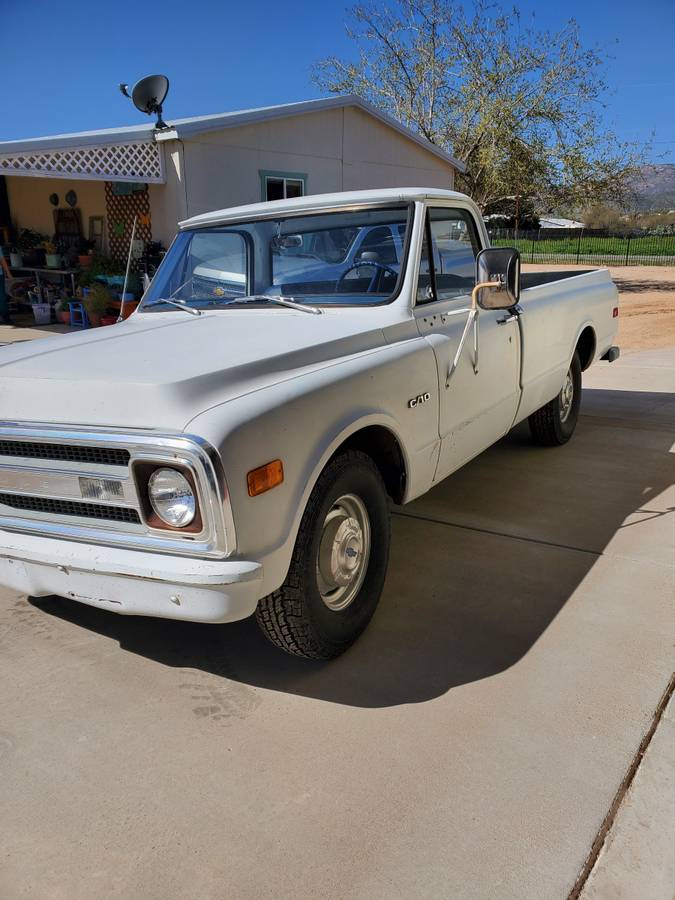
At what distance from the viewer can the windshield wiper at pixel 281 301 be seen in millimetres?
3404

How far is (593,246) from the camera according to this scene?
1377 inches

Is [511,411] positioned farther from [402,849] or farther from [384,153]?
[384,153]

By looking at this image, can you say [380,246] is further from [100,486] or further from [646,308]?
[646,308]

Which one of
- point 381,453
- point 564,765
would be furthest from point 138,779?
point 381,453

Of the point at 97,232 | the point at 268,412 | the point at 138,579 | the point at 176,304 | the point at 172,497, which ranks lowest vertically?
the point at 138,579

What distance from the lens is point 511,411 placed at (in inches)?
172

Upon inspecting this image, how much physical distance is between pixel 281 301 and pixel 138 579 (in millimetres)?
1702

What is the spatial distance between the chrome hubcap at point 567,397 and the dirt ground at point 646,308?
5.42 ft

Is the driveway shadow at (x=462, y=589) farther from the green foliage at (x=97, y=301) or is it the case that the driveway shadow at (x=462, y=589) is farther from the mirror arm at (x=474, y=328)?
the green foliage at (x=97, y=301)

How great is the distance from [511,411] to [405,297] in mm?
1362

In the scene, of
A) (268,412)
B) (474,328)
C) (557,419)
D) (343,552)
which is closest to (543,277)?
(557,419)

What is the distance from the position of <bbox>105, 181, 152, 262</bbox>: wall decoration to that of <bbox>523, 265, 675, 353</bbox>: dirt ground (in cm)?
852

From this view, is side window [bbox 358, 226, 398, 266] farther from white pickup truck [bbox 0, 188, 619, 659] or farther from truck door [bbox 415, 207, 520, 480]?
truck door [bbox 415, 207, 520, 480]

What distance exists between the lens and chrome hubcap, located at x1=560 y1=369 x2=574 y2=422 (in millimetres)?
5688
